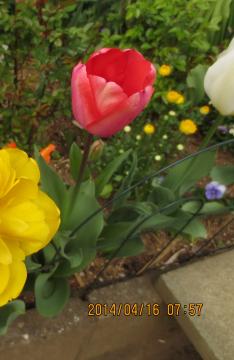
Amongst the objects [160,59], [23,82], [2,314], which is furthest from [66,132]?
[2,314]

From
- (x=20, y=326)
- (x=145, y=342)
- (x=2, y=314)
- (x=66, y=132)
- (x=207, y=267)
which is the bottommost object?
(x=145, y=342)

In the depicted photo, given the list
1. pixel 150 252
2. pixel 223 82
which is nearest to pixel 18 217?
pixel 223 82

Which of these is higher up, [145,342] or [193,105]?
[193,105]

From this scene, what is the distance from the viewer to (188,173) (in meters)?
1.59

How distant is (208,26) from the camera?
7.18ft

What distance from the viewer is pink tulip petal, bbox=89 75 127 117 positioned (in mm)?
890

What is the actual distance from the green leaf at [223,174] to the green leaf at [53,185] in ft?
1.72

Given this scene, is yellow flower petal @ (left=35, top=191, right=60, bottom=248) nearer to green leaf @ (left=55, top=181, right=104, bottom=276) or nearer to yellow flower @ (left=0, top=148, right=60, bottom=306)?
yellow flower @ (left=0, top=148, right=60, bottom=306)

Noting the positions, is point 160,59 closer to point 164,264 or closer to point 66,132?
point 66,132

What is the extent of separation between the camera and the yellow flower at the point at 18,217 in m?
0.76

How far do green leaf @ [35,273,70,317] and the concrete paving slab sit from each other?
0.44 m

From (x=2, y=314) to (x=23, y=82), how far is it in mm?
827

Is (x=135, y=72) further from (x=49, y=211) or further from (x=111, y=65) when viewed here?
(x=49, y=211)
